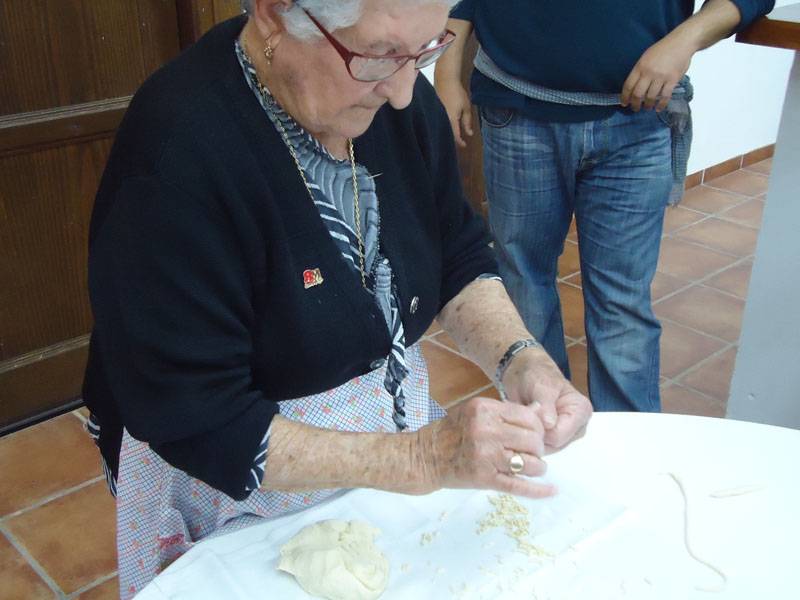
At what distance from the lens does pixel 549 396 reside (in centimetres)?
122

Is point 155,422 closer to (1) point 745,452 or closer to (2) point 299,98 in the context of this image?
(2) point 299,98

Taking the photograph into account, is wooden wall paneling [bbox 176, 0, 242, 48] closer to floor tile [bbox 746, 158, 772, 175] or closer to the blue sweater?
the blue sweater

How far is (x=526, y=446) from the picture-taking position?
107 centimetres

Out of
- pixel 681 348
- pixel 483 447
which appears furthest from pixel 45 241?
pixel 681 348

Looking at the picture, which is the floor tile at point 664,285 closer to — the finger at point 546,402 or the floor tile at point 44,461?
the floor tile at point 44,461

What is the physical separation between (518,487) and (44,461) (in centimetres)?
200

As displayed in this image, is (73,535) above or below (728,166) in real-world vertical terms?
above

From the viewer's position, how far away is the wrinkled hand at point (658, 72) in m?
1.94

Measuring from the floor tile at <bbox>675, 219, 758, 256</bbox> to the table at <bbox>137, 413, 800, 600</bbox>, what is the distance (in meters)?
3.14

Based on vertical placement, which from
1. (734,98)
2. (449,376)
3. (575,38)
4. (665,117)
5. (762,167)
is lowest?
(762,167)

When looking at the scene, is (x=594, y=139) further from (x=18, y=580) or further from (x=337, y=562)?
(x=18, y=580)

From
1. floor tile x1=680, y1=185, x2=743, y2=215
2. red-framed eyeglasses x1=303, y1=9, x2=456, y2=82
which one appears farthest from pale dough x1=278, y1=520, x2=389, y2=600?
floor tile x1=680, y1=185, x2=743, y2=215

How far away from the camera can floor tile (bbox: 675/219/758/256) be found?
4.25 meters

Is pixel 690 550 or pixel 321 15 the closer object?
pixel 321 15
